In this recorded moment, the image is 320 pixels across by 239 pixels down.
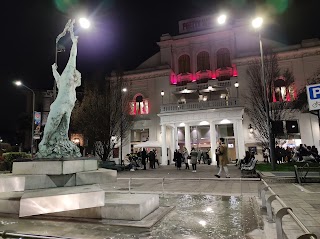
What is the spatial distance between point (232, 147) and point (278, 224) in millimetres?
28540

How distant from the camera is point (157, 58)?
3816 centimetres

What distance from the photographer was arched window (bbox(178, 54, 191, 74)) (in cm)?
3638

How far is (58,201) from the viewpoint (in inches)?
202

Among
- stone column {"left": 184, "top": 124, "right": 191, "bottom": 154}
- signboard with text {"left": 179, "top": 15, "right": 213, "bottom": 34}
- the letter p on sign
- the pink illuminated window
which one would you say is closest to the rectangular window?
stone column {"left": 184, "top": 124, "right": 191, "bottom": 154}

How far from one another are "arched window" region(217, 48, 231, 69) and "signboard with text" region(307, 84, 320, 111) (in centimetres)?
3076

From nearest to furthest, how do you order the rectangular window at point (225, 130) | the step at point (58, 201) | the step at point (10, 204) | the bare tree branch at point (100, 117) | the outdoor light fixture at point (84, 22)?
the step at point (58, 201)
the step at point (10, 204)
the outdoor light fixture at point (84, 22)
the bare tree branch at point (100, 117)
the rectangular window at point (225, 130)

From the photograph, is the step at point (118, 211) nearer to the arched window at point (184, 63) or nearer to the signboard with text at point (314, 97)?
the signboard with text at point (314, 97)

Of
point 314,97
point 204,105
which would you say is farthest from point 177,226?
point 204,105

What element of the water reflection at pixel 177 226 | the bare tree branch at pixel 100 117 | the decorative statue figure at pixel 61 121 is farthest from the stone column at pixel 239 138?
the decorative statue figure at pixel 61 121

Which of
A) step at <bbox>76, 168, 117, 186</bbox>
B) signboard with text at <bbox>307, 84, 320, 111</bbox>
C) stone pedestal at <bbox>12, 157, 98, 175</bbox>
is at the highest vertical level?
signboard with text at <bbox>307, 84, 320, 111</bbox>

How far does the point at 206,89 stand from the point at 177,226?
97.3 feet

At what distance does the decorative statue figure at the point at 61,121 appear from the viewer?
25.3ft

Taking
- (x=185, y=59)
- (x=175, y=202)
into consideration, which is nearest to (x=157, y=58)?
(x=185, y=59)

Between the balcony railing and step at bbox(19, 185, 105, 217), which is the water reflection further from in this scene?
the balcony railing
